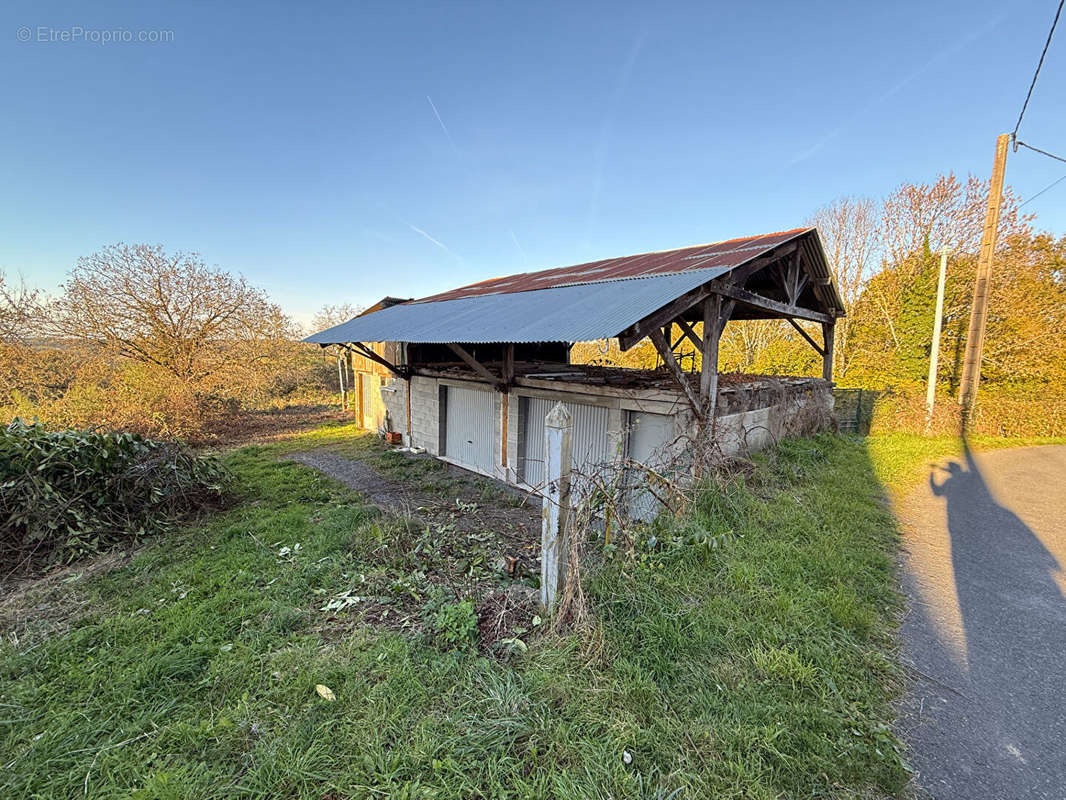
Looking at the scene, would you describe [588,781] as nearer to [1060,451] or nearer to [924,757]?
[924,757]

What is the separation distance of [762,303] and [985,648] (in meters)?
4.62

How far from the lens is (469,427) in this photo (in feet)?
29.9

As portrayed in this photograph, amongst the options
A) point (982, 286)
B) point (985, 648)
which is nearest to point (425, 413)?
point (985, 648)

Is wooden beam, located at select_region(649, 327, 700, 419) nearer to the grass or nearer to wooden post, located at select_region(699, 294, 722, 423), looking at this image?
wooden post, located at select_region(699, 294, 722, 423)

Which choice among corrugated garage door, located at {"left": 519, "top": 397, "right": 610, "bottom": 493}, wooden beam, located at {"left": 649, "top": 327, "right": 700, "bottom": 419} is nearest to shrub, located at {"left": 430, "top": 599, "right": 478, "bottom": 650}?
corrugated garage door, located at {"left": 519, "top": 397, "right": 610, "bottom": 493}

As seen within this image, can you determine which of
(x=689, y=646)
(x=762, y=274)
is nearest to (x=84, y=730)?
(x=689, y=646)

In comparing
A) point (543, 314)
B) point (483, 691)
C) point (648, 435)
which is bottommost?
point (483, 691)

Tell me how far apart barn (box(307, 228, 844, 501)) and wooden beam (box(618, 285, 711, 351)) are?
19 millimetres

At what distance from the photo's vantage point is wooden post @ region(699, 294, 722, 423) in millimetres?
5426

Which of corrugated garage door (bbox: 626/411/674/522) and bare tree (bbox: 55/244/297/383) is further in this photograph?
bare tree (bbox: 55/244/297/383)

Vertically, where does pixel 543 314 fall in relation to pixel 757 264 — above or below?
below

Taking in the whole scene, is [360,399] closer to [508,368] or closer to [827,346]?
[508,368]

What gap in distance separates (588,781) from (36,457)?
21.7 ft

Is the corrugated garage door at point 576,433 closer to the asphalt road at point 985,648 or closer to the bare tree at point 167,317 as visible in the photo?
the asphalt road at point 985,648
